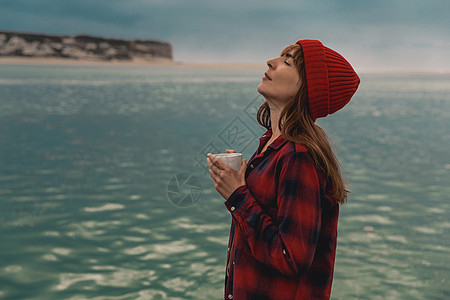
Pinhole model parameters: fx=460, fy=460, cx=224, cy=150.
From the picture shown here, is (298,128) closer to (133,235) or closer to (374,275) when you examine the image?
(374,275)

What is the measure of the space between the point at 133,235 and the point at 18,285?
2092 mm

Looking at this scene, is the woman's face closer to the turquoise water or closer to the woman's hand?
the woman's hand

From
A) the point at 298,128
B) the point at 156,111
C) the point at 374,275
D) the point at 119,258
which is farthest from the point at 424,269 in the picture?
the point at 156,111

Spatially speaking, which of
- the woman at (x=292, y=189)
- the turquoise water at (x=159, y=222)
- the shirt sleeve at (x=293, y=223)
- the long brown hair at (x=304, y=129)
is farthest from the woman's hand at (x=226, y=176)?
the turquoise water at (x=159, y=222)

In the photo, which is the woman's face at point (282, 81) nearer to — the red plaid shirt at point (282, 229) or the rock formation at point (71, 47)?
the red plaid shirt at point (282, 229)

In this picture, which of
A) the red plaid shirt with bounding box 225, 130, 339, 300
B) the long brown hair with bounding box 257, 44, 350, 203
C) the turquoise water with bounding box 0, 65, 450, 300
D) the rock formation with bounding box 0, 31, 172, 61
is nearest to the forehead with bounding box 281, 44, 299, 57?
the long brown hair with bounding box 257, 44, 350, 203

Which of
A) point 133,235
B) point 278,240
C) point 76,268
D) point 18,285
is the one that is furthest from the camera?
point 133,235

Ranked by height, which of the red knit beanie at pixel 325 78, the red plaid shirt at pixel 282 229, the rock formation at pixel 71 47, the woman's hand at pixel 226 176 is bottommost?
the red plaid shirt at pixel 282 229

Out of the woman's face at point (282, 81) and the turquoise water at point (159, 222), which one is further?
the turquoise water at point (159, 222)

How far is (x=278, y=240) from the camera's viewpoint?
6.52 ft

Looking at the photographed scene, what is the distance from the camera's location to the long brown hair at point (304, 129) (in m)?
2.12

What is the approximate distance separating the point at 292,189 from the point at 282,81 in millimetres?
554

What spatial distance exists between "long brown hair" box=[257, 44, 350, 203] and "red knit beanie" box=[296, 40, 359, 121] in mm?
43

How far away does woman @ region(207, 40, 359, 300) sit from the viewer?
6.52ft
